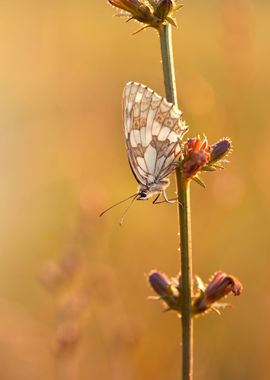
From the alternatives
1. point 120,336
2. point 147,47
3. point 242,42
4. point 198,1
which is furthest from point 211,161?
point 198,1

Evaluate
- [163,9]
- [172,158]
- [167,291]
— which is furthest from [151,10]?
[167,291]

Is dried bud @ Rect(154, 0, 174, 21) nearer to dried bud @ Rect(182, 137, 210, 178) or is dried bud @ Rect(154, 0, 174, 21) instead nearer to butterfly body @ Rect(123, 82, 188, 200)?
butterfly body @ Rect(123, 82, 188, 200)

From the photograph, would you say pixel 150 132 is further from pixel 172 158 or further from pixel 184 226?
pixel 184 226

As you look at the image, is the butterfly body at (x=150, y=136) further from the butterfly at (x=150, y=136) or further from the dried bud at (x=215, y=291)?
the dried bud at (x=215, y=291)

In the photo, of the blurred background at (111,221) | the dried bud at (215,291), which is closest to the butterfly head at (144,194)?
the dried bud at (215,291)

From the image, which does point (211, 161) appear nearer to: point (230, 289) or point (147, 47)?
point (230, 289)
